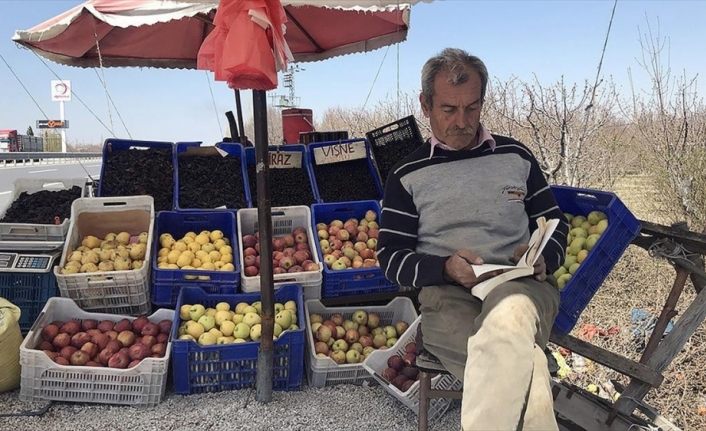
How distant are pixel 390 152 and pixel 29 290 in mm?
2757

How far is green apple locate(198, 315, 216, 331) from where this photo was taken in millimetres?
2928

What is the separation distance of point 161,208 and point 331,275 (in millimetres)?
1451

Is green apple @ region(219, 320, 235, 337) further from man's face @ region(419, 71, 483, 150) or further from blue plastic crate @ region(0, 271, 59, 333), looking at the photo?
man's face @ region(419, 71, 483, 150)

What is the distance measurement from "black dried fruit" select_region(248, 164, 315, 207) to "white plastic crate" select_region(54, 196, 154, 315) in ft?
2.93

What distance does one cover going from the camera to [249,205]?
3.87m

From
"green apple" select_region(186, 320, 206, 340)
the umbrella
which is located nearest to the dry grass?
"green apple" select_region(186, 320, 206, 340)

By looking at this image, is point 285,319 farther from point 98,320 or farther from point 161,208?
point 161,208

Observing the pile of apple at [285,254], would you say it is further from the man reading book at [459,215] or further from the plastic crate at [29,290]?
the man reading book at [459,215]

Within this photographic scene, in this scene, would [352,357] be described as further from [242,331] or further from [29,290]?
[29,290]

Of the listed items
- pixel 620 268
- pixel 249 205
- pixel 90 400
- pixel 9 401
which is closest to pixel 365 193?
pixel 249 205

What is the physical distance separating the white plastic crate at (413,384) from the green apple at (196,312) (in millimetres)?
988

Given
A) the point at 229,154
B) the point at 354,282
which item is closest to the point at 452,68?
the point at 354,282

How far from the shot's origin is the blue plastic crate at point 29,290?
3.13m

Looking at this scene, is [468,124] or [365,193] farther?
[365,193]
